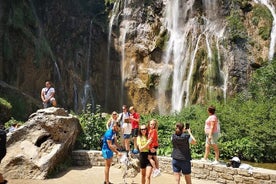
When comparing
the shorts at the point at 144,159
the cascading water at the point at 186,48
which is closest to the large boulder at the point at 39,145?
the shorts at the point at 144,159

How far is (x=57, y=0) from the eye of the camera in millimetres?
25094

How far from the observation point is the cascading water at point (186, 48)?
2125cm

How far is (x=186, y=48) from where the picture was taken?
22328 mm

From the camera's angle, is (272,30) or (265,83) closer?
(265,83)

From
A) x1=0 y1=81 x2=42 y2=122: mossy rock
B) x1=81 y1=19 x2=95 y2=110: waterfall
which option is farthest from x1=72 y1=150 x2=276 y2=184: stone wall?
x1=81 y1=19 x2=95 y2=110: waterfall

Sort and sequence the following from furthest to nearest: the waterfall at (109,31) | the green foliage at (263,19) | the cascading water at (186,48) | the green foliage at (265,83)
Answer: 1. the waterfall at (109,31)
2. the cascading water at (186,48)
3. the green foliage at (263,19)
4. the green foliage at (265,83)

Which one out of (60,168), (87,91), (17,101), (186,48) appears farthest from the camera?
(87,91)

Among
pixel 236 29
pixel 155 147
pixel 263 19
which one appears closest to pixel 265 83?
pixel 236 29

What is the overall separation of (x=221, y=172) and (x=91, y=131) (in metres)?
4.95

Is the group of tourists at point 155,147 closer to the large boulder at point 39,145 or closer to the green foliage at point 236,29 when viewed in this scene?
the large boulder at point 39,145

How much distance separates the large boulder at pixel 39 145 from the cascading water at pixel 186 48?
1162 cm

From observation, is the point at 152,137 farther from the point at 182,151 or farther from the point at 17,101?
the point at 17,101

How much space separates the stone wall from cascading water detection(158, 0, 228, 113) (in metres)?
11.0

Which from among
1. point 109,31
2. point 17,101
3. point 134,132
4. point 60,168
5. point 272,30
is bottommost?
point 60,168
